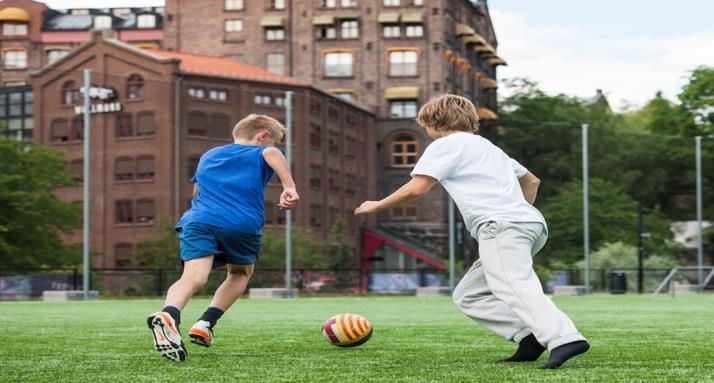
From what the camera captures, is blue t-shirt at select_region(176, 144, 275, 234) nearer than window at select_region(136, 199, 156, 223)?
Yes

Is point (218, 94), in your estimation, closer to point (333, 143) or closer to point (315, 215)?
point (333, 143)

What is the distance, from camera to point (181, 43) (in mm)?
83750

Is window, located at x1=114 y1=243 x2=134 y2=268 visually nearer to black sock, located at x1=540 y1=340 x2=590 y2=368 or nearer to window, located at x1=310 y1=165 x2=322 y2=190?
window, located at x1=310 y1=165 x2=322 y2=190

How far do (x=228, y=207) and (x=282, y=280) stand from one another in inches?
1855

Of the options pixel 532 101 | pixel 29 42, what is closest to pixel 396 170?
pixel 532 101

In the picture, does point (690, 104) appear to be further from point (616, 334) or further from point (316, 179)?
point (616, 334)

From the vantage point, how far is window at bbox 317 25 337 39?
8181 centimetres

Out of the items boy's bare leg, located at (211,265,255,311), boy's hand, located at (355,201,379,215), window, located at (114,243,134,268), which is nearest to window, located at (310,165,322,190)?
window, located at (114,243,134,268)

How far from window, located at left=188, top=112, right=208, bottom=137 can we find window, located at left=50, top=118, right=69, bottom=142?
25.2ft

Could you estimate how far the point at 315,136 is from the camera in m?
74.9

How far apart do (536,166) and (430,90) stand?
9245 millimetres

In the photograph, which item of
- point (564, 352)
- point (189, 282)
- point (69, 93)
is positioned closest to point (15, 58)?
point (69, 93)

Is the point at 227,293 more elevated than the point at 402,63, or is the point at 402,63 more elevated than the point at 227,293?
the point at 402,63

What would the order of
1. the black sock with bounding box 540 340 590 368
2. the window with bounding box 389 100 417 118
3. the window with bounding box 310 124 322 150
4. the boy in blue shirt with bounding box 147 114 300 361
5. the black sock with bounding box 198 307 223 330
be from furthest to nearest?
the window with bounding box 389 100 417 118, the window with bounding box 310 124 322 150, the black sock with bounding box 198 307 223 330, the boy in blue shirt with bounding box 147 114 300 361, the black sock with bounding box 540 340 590 368
